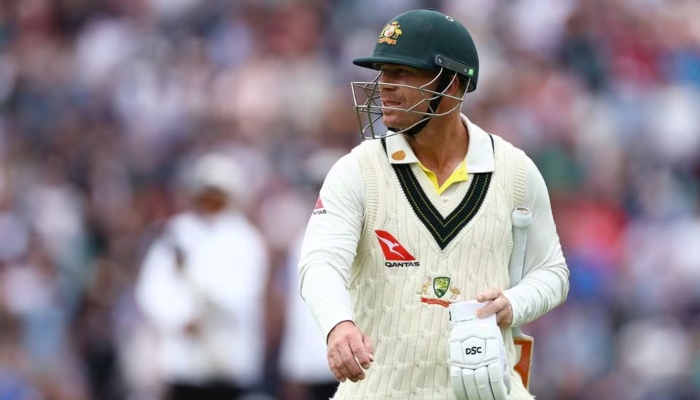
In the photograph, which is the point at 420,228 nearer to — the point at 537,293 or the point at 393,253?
the point at 393,253

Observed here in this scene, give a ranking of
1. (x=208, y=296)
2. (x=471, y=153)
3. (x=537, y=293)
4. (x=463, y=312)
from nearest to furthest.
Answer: (x=463, y=312) < (x=537, y=293) < (x=471, y=153) < (x=208, y=296)

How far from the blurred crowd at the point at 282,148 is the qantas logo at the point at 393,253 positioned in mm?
5379

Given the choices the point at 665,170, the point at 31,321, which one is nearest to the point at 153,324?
the point at 31,321

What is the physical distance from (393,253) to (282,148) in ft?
25.4

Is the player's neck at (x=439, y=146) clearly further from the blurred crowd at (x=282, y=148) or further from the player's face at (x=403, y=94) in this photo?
the blurred crowd at (x=282, y=148)

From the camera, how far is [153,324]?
11492mm

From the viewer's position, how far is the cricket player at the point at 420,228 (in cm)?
586

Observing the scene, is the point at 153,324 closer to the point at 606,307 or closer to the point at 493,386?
the point at 606,307

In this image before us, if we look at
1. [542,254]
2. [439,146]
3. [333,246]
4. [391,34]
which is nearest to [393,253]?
[333,246]

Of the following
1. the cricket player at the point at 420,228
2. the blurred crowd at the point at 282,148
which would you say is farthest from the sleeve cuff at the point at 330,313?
the blurred crowd at the point at 282,148

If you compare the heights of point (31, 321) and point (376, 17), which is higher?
point (376, 17)

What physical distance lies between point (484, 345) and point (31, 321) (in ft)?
26.3

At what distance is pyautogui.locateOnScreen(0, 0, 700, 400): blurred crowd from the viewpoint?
1227 cm

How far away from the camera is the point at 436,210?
5941mm
